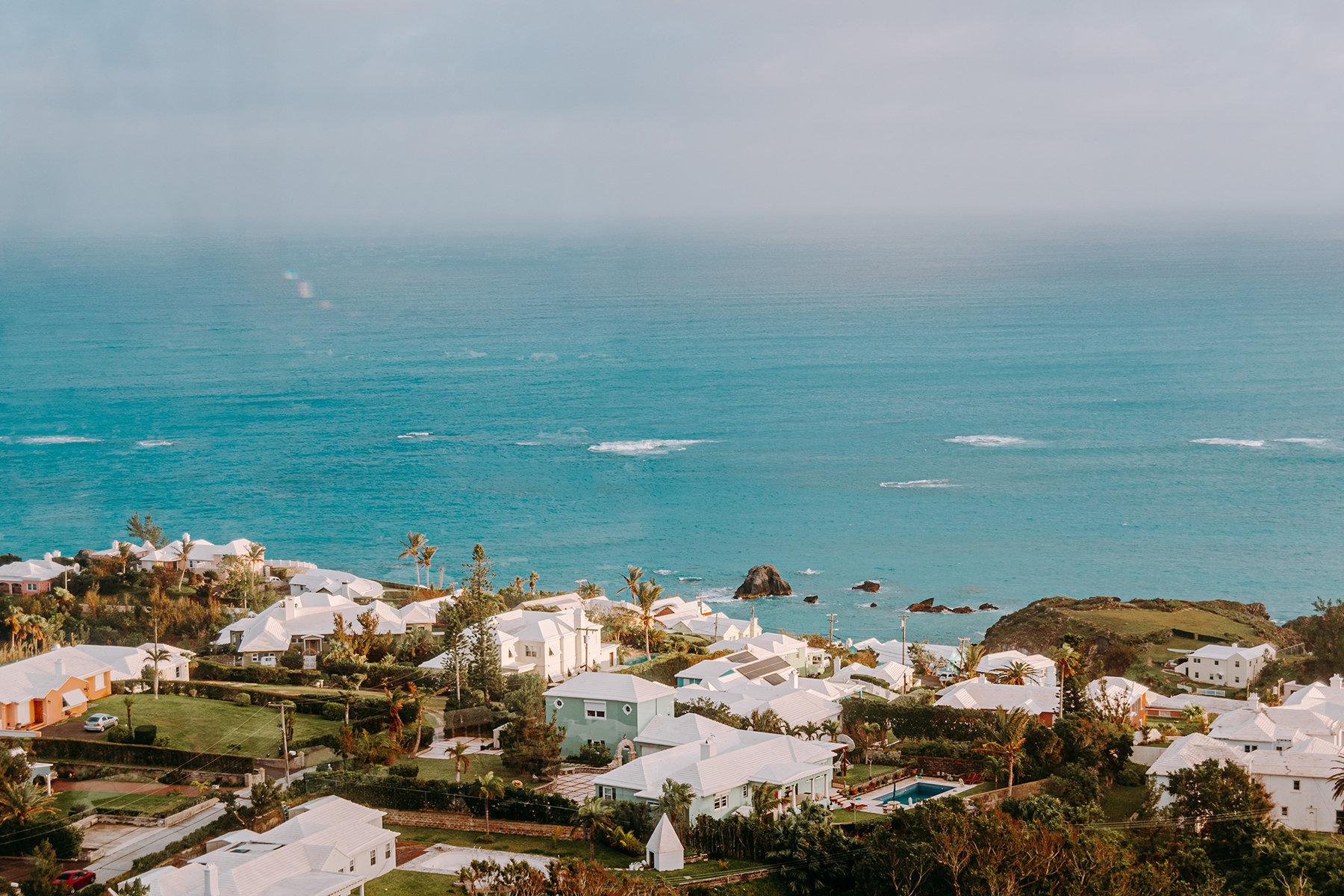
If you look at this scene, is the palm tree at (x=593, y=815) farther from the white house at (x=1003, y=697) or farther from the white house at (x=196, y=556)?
the white house at (x=196, y=556)

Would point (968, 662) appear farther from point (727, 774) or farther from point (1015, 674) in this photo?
point (727, 774)

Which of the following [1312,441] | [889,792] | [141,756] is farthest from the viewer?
[1312,441]

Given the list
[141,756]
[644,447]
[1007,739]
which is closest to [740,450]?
[644,447]

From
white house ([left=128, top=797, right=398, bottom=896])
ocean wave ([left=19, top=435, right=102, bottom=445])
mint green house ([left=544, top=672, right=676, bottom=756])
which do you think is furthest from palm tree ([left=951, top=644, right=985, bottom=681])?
ocean wave ([left=19, top=435, right=102, bottom=445])

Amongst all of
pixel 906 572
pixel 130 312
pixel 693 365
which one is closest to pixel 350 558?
pixel 906 572

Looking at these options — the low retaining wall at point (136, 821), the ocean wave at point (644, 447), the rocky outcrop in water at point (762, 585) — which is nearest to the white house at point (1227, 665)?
the rocky outcrop in water at point (762, 585)

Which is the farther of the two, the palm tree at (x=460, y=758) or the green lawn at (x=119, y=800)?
the palm tree at (x=460, y=758)
